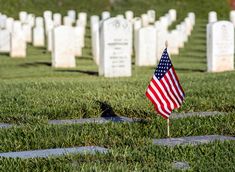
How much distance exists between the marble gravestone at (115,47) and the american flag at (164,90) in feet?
30.5

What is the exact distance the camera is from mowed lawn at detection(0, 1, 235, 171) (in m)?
6.57

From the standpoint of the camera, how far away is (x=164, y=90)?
7.87 meters

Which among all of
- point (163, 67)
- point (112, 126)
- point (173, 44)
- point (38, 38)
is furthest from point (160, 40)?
point (163, 67)

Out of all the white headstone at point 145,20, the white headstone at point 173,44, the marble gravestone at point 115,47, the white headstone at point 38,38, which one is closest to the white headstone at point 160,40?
the white headstone at point 173,44

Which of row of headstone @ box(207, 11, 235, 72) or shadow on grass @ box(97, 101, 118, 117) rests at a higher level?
row of headstone @ box(207, 11, 235, 72)

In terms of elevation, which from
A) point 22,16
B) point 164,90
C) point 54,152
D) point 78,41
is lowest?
point 54,152

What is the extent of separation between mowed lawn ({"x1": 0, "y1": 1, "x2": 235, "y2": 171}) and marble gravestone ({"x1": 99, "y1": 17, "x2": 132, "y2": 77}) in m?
2.55

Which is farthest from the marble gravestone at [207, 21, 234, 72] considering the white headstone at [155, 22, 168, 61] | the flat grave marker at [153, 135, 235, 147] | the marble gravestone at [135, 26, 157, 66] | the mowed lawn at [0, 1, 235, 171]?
the flat grave marker at [153, 135, 235, 147]

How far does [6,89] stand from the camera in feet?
41.5

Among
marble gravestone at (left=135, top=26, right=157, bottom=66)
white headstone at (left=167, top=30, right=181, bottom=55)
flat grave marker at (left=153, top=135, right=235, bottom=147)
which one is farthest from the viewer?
white headstone at (left=167, top=30, right=181, bottom=55)

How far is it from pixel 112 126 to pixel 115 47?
8.88 metres

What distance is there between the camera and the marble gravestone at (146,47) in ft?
68.9

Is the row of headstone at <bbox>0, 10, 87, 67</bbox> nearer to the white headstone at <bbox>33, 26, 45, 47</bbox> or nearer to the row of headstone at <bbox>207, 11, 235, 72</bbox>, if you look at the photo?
the white headstone at <bbox>33, 26, 45, 47</bbox>

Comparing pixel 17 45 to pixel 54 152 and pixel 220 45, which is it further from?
pixel 54 152
